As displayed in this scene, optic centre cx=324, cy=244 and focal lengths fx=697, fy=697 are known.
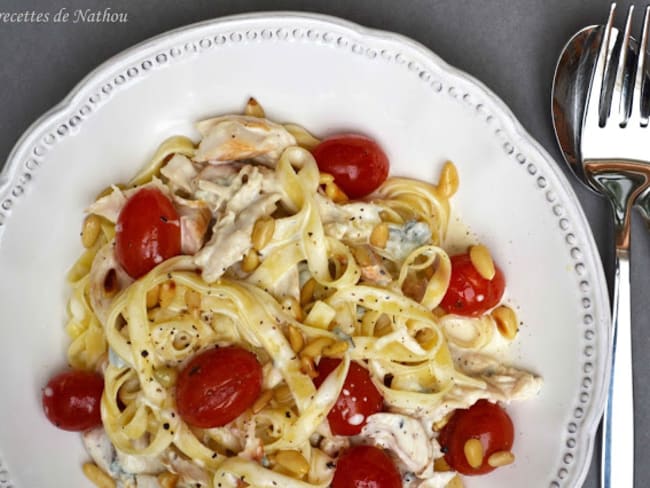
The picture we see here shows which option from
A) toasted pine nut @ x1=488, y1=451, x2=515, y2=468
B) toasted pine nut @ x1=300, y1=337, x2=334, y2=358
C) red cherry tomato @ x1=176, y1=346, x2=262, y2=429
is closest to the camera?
red cherry tomato @ x1=176, y1=346, x2=262, y2=429

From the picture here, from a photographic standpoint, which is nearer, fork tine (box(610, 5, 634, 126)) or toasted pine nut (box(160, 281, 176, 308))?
toasted pine nut (box(160, 281, 176, 308))

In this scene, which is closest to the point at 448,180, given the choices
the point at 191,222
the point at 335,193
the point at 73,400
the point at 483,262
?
the point at 483,262

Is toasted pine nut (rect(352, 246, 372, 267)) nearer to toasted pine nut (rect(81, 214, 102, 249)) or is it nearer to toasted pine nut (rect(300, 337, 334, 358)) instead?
toasted pine nut (rect(300, 337, 334, 358))

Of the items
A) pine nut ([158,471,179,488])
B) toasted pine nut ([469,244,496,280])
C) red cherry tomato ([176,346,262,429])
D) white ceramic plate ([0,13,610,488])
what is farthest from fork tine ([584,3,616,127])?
pine nut ([158,471,179,488])

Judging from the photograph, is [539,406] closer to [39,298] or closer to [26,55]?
[39,298]

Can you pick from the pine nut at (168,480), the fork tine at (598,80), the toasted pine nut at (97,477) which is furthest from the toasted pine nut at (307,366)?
the fork tine at (598,80)

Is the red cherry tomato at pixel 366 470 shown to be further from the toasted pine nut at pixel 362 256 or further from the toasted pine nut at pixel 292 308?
the toasted pine nut at pixel 362 256

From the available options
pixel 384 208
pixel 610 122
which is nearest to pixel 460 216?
pixel 384 208

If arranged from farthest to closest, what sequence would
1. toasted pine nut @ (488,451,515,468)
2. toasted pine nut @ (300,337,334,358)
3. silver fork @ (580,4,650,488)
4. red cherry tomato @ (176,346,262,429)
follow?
silver fork @ (580,4,650,488)
toasted pine nut @ (488,451,515,468)
toasted pine nut @ (300,337,334,358)
red cherry tomato @ (176,346,262,429)
